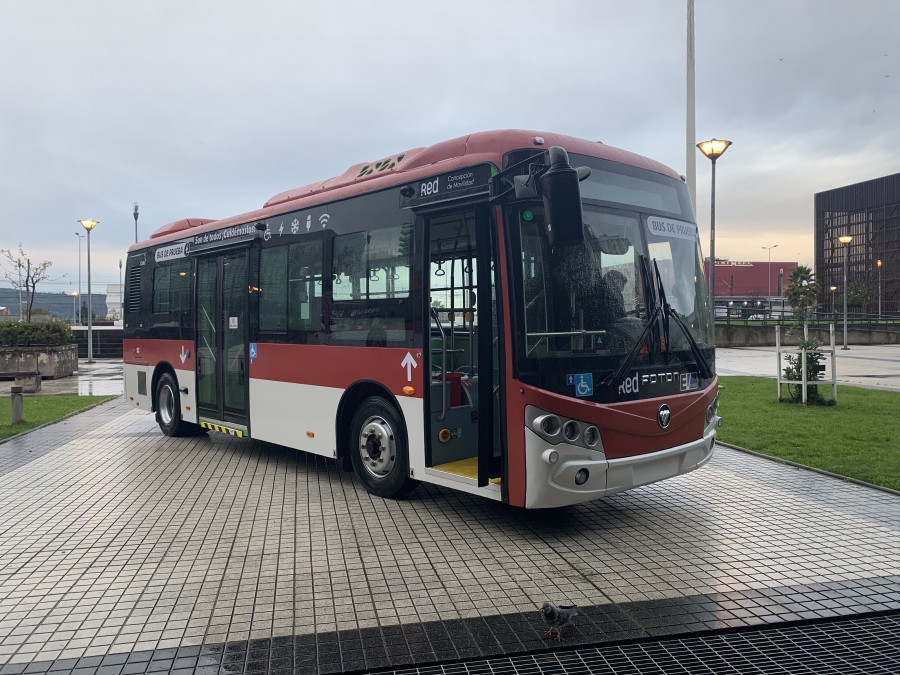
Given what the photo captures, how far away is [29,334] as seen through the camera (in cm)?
2295

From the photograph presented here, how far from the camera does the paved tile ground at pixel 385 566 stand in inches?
161

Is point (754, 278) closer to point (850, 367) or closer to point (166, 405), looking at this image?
point (850, 367)

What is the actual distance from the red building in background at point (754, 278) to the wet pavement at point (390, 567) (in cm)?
9392

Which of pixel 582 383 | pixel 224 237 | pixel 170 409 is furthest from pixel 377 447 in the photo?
pixel 170 409

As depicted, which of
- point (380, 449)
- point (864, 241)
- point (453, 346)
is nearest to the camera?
point (453, 346)

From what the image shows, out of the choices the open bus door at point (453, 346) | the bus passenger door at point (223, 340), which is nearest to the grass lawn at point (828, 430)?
the open bus door at point (453, 346)

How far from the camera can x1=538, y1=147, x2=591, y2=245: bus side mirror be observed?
5.08 meters

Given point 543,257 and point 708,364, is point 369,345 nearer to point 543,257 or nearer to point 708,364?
point 543,257

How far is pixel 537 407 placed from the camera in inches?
217

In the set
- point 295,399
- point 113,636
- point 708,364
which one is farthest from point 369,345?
point 113,636

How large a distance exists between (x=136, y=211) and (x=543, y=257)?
120 feet

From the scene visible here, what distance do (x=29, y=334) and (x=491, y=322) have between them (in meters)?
21.8

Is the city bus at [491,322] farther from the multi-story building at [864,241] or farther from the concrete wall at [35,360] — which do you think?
the multi-story building at [864,241]

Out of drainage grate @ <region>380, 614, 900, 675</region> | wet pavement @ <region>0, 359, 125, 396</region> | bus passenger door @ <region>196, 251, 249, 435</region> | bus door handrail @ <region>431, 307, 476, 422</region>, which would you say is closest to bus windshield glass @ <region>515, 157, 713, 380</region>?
bus door handrail @ <region>431, 307, 476, 422</region>
